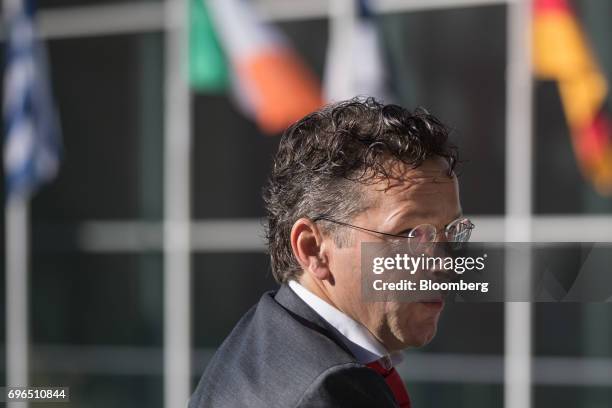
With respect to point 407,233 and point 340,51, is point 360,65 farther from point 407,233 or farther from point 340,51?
point 407,233

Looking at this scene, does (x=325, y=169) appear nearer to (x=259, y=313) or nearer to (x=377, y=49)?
(x=259, y=313)

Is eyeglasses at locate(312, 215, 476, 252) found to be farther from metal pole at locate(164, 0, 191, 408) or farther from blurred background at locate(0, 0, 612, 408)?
metal pole at locate(164, 0, 191, 408)

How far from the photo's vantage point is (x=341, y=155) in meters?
1.58

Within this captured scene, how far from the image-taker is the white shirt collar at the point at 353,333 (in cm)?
155

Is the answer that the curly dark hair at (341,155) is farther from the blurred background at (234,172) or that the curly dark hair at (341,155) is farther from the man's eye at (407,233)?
the blurred background at (234,172)

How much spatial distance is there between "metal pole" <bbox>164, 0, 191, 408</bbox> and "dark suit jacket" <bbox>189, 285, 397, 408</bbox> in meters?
5.77

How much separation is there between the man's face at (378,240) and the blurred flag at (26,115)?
630 centimetres

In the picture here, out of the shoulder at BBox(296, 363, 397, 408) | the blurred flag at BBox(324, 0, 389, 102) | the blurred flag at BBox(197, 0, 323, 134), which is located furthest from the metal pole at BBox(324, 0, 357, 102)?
the shoulder at BBox(296, 363, 397, 408)

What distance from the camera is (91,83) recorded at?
7.64 meters

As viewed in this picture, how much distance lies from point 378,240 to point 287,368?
0.28 metres

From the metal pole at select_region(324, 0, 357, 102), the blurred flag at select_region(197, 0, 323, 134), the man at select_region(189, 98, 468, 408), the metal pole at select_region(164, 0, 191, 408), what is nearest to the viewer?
the man at select_region(189, 98, 468, 408)

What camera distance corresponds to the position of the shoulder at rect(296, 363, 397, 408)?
1.35 meters

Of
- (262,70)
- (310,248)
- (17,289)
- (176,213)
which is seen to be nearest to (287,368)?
(310,248)

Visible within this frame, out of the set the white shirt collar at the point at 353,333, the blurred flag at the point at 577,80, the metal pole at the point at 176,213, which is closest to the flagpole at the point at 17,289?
the metal pole at the point at 176,213
